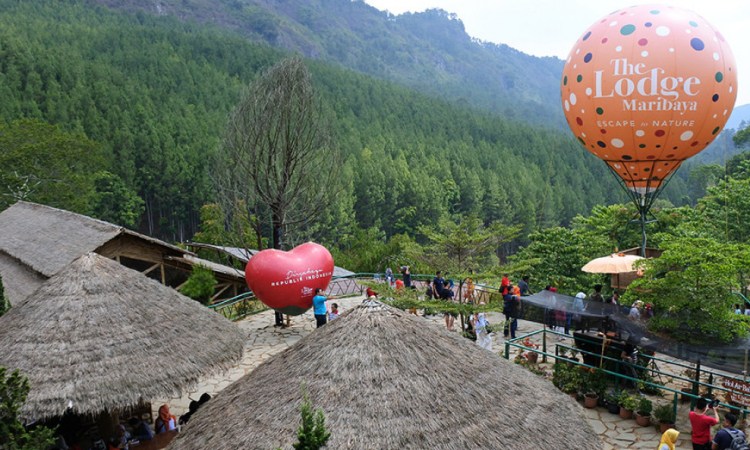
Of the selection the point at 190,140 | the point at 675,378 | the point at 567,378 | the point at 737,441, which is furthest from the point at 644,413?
the point at 190,140

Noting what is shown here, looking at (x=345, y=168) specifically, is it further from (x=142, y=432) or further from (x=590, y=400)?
(x=142, y=432)

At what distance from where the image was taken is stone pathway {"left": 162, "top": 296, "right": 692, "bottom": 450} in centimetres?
891

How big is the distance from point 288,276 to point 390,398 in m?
8.11

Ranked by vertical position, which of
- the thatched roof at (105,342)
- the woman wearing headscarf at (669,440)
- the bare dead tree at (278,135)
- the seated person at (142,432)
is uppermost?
the bare dead tree at (278,135)

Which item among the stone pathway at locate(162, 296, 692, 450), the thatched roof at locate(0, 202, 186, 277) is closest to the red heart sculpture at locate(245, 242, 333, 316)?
the stone pathway at locate(162, 296, 692, 450)

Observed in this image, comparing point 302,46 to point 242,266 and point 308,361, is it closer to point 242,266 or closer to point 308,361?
point 242,266

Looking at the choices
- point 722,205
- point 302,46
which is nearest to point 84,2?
point 302,46

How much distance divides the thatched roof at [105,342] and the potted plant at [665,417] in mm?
7129

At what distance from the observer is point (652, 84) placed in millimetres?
12023

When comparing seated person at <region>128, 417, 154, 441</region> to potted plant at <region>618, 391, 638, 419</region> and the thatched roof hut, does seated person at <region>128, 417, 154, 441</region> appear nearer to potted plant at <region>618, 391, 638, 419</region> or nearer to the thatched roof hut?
the thatched roof hut

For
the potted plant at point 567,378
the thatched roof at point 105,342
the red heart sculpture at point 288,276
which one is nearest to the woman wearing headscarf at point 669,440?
the potted plant at point 567,378

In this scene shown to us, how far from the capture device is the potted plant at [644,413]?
9305 mm

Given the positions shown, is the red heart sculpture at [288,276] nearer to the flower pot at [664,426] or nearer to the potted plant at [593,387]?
the potted plant at [593,387]

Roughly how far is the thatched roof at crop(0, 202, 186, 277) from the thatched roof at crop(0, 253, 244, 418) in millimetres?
6791
